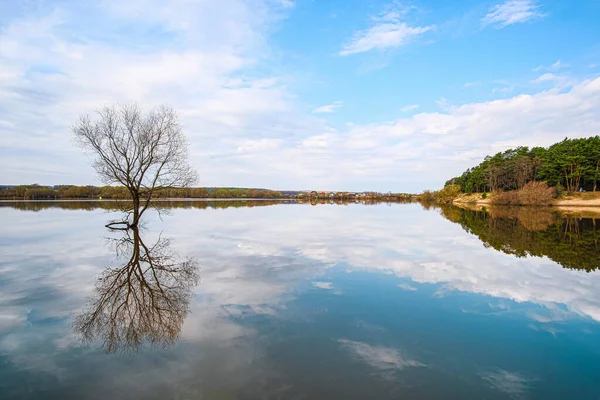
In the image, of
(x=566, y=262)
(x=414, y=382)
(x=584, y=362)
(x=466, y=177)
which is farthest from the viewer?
(x=466, y=177)

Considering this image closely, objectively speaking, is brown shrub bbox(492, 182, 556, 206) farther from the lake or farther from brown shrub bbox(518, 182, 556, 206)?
the lake

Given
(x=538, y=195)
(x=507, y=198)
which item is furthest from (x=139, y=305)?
(x=507, y=198)

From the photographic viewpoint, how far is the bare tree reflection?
18.5 ft

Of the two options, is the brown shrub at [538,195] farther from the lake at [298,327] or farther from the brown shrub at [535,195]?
the lake at [298,327]

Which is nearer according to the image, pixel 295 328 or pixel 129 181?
pixel 295 328

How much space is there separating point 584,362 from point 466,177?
375 ft

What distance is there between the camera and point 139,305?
7047 mm

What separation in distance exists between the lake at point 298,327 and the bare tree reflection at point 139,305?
0.04 m

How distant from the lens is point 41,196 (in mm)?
94625

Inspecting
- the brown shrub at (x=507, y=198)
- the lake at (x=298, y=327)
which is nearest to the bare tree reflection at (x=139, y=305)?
the lake at (x=298, y=327)

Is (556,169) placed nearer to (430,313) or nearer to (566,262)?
(566,262)

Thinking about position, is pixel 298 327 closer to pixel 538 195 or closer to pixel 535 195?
pixel 535 195

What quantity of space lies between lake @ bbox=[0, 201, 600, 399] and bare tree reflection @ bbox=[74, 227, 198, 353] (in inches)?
1.6

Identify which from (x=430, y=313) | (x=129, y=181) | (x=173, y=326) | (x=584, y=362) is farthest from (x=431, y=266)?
(x=129, y=181)
